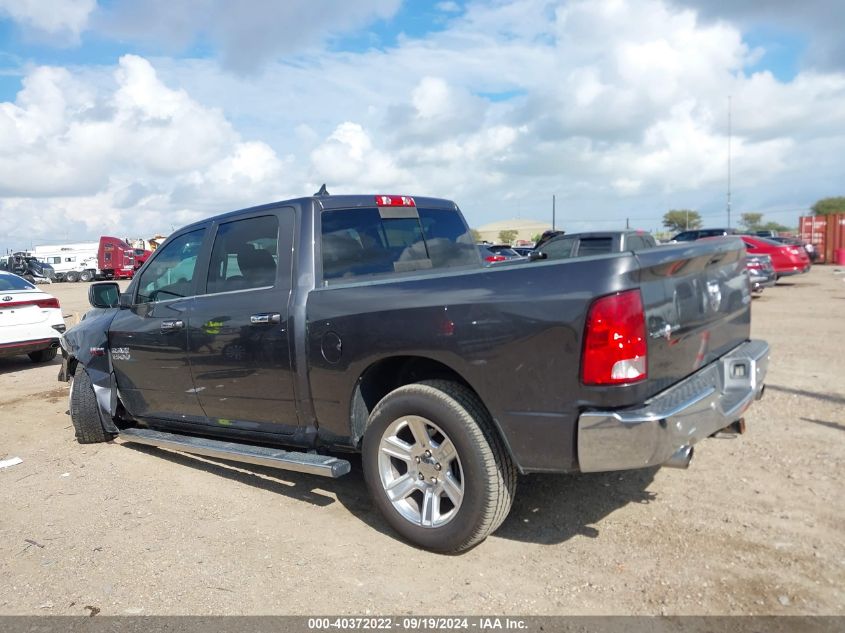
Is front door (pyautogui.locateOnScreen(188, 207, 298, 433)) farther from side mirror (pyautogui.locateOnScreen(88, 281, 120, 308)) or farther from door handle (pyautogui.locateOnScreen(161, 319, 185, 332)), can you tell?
side mirror (pyautogui.locateOnScreen(88, 281, 120, 308))

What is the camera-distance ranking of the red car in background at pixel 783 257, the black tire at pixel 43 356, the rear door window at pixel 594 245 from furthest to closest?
1. the red car in background at pixel 783 257
2. the rear door window at pixel 594 245
3. the black tire at pixel 43 356

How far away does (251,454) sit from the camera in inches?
166

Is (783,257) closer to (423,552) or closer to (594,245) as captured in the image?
(594,245)

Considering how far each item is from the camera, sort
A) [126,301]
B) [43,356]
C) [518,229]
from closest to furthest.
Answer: [126,301]
[43,356]
[518,229]

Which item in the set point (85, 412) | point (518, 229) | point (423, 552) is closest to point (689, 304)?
point (423, 552)

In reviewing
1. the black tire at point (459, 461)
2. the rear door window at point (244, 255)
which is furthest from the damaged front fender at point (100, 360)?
the black tire at point (459, 461)

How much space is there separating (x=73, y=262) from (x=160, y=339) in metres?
45.5

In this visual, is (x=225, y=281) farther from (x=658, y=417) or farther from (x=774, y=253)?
(x=774, y=253)

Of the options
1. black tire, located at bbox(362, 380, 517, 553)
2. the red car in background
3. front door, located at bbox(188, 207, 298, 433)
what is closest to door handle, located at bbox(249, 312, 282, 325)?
front door, located at bbox(188, 207, 298, 433)

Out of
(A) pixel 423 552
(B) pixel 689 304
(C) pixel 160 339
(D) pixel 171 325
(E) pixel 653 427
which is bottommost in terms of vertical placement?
(A) pixel 423 552

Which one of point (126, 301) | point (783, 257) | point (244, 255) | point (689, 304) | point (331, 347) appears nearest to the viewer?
point (689, 304)

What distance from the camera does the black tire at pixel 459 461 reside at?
327 centimetres

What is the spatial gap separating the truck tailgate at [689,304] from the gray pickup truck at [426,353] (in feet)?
0.05

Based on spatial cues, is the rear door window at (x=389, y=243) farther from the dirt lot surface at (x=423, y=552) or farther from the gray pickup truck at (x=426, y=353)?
the dirt lot surface at (x=423, y=552)
